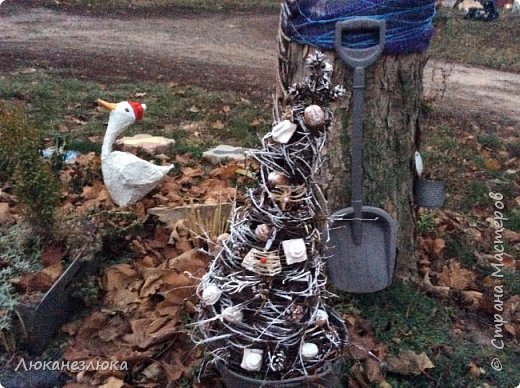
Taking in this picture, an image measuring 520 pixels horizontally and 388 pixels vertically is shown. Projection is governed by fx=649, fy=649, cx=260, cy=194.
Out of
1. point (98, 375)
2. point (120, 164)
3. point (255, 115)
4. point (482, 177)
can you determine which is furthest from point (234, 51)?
point (98, 375)

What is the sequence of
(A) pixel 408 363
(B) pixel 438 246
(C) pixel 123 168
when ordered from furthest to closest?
(B) pixel 438 246
(C) pixel 123 168
(A) pixel 408 363

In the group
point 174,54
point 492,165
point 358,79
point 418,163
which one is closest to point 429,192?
point 418,163

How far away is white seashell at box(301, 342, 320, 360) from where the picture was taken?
202cm

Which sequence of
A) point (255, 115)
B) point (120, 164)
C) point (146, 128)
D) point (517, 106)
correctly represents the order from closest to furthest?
point (120, 164) → point (146, 128) → point (255, 115) → point (517, 106)

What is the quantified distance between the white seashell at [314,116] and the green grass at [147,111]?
2355 millimetres

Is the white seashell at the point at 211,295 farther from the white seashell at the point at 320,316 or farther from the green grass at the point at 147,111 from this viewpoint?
the green grass at the point at 147,111

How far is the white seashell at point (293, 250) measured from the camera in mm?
1975

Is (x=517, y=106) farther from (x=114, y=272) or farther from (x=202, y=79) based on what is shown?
(x=114, y=272)

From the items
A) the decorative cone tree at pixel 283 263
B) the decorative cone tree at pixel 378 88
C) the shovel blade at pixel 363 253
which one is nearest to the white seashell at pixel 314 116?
the decorative cone tree at pixel 283 263

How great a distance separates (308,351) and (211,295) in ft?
1.16

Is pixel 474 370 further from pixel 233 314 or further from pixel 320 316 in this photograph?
pixel 233 314

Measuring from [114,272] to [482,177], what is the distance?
281 cm

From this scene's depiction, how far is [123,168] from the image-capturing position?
9.96 feet

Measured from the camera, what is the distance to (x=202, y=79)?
7.10m
